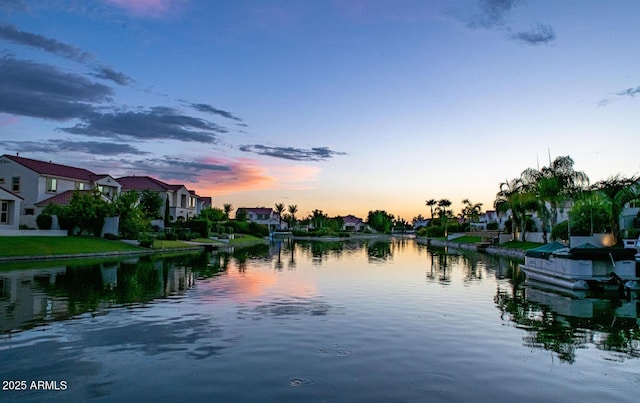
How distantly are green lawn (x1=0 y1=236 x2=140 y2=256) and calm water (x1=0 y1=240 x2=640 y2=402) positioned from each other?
13162mm

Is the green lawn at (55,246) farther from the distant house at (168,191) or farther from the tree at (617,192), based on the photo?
the tree at (617,192)

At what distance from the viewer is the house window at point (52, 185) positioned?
2326 inches

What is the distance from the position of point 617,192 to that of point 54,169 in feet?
213

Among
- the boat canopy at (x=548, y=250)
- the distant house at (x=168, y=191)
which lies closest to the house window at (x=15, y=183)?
the distant house at (x=168, y=191)

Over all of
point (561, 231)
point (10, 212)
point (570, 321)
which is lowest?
point (570, 321)

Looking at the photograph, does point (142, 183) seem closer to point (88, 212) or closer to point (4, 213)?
point (4, 213)

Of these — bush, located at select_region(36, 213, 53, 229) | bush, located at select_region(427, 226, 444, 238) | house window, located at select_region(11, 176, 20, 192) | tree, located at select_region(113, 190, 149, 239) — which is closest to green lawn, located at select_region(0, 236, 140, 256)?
tree, located at select_region(113, 190, 149, 239)

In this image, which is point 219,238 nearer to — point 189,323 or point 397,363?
point 189,323

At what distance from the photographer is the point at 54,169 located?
61750 mm

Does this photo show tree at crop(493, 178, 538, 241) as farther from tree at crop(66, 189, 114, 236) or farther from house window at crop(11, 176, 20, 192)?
house window at crop(11, 176, 20, 192)

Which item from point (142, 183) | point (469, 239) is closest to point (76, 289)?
point (142, 183)

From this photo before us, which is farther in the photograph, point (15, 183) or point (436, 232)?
point (436, 232)

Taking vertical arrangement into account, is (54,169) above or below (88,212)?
above

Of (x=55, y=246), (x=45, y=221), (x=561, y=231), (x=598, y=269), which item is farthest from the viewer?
(x=561, y=231)
